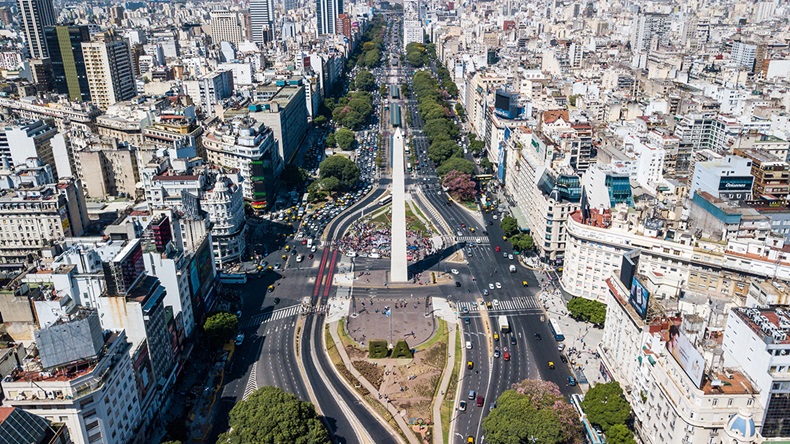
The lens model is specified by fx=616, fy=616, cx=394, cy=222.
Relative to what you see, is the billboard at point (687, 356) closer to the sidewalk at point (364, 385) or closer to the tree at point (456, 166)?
the sidewalk at point (364, 385)

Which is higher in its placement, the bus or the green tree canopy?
the green tree canopy

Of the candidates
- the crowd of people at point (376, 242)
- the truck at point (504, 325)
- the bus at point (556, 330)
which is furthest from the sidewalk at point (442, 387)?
the crowd of people at point (376, 242)

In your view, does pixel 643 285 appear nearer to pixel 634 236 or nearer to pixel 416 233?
pixel 634 236

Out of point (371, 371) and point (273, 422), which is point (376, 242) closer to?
point (371, 371)

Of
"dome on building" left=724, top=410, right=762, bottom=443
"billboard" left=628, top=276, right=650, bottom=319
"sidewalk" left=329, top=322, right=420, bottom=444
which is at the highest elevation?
"billboard" left=628, top=276, right=650, bottom=319

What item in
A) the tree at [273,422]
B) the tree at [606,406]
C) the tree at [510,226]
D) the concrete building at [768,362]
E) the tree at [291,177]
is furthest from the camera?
the tree at [291,177]

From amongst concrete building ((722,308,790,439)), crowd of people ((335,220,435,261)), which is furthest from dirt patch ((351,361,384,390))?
concrete building ((722,308,790,439))

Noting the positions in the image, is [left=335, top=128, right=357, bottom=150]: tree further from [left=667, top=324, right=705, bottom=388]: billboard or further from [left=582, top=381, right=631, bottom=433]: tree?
[left=667, top=324, right=705, bottom=388]: billboard
